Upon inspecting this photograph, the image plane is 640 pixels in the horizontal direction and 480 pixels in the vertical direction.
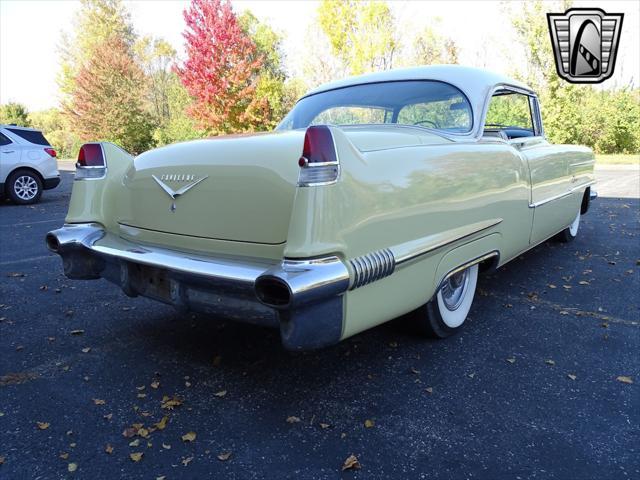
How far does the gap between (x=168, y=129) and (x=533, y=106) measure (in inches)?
928

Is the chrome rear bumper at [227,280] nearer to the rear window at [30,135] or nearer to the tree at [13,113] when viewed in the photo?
the rear window at [30,135]

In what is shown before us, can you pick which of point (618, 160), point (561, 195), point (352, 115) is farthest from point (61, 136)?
point (561, 195)

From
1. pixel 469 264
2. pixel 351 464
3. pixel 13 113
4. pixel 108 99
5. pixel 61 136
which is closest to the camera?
pixel 351 464

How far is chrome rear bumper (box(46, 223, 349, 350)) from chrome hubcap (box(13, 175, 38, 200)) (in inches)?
335

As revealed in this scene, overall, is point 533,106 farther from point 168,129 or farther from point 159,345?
point 168,129

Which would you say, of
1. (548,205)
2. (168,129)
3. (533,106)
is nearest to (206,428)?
(548,205)

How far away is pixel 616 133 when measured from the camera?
20438mm

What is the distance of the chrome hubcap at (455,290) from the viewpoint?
10.1ft

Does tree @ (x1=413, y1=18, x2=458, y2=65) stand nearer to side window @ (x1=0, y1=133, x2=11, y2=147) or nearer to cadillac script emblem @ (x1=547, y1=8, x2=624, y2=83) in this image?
cadillac script emblem @ (x1=547, y1=8, x2=624, y2=83)

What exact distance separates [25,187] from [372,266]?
33.8 feet

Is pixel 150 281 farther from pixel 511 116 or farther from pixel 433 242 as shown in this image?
pixel 511 116

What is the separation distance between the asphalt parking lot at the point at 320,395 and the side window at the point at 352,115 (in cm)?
150

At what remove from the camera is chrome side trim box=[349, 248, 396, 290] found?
197 centimetres

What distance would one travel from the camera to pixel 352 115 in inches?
140
